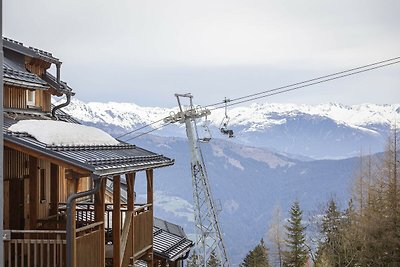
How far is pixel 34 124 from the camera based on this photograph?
9.19 metres

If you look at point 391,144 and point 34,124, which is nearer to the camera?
point 34,124

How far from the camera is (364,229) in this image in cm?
3297

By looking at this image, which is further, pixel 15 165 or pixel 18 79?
pixel 18 79

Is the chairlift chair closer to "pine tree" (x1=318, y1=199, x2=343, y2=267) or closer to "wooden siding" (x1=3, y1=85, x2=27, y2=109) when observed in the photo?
"pine tree" (x1=318, y1=199, x2=343, y2=267)

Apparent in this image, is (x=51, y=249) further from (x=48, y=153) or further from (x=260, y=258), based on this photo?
(x=260, y=258)

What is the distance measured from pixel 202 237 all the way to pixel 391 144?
13774 millimetres

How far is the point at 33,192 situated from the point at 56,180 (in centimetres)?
216

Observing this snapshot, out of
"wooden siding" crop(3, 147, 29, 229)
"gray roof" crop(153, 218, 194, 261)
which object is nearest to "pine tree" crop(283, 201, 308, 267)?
"gray roof" crop(153, 218, 194, 261)

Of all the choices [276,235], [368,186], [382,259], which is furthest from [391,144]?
[276,235]

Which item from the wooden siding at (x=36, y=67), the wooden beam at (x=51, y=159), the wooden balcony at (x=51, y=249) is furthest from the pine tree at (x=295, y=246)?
the wooden beam at (x=51, y=159)

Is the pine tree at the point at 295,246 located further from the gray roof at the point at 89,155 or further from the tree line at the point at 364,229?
the gray roof at the point at 89,155

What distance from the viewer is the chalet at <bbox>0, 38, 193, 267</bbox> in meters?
8.05

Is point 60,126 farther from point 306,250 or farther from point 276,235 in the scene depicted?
point 276,235

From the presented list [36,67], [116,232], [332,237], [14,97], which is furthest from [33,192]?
[332,237]
